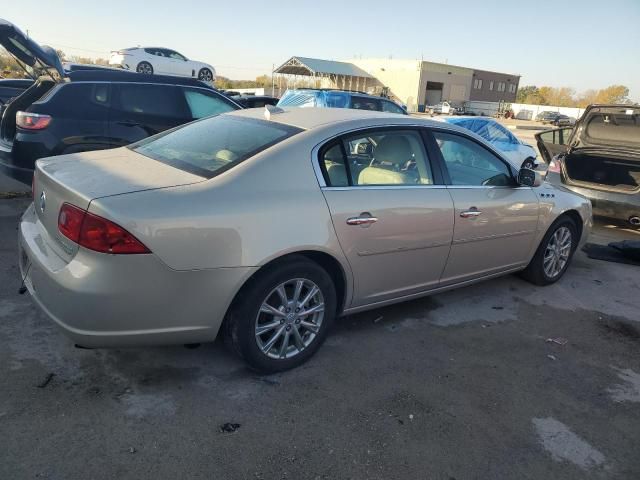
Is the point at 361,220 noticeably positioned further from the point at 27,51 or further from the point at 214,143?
the point at 27,51

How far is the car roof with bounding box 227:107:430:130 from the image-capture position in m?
3.38

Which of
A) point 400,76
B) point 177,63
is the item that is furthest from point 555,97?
point 177,63

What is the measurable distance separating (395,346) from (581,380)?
3.97ft

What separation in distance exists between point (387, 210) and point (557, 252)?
8.39ft

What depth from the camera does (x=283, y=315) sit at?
9.98ft

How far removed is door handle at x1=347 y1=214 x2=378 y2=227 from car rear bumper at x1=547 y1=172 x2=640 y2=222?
463cm

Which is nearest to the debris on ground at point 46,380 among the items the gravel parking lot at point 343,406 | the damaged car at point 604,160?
the gravel parking lot at point 343,406

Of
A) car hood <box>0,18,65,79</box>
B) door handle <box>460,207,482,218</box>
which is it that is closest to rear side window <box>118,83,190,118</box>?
car hood <box>0,18,65,79</box>

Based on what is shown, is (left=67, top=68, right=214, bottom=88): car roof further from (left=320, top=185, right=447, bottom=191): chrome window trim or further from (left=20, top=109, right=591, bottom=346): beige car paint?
(left=320, top=185, right=447, bottom=191): chrome window trim

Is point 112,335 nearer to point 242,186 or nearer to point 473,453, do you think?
point 242,186

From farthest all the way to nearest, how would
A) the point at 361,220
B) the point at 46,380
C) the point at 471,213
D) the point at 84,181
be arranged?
the point at 471,213, the point at 361,220, the point at 46,380, the point at 84,181

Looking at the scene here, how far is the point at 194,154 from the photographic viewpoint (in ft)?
10.6

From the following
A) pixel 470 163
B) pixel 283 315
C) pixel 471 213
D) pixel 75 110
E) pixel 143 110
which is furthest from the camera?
pixel 143 110

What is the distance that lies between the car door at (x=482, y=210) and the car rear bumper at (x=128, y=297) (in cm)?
183
